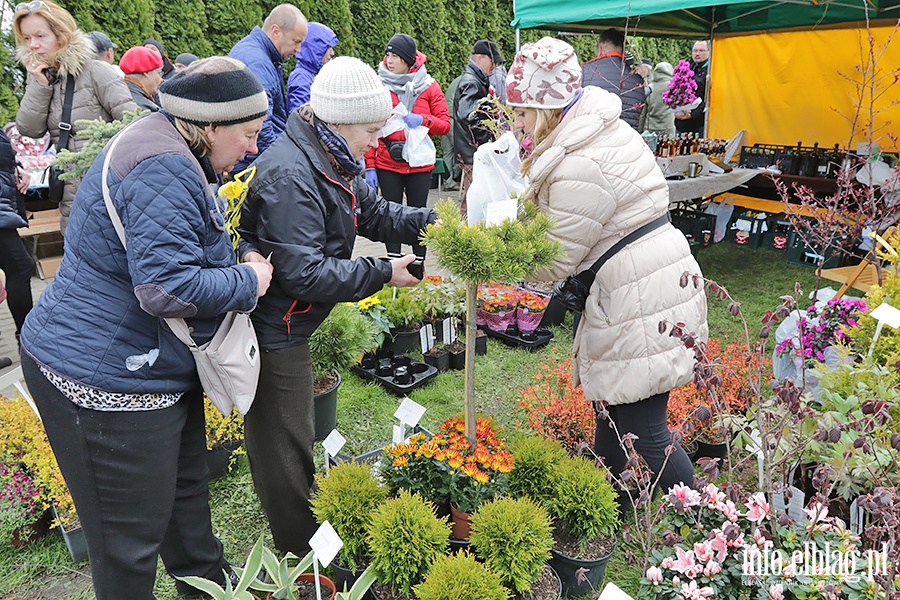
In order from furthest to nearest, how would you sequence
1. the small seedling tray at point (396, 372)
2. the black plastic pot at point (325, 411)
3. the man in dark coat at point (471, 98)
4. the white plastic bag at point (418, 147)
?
the man in dark coat at point (471, 98)
the white plastic bag at point (418, 147)
the small seedling tray at point (396, 372)
the black plastic pot at point (325, 411)

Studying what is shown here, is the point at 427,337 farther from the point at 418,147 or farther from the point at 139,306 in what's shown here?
the point at 139,306

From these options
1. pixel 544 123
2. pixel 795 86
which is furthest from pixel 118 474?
pixel 795 86

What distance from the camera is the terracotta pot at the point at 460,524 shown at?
6.98 ft

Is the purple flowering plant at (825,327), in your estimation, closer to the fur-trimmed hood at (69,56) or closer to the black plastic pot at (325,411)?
the black plastic pot at (325,411)

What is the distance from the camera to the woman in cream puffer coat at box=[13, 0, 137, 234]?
3.35 meters

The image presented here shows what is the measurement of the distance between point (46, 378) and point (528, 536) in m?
1.45

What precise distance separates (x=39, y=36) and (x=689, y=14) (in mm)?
6815

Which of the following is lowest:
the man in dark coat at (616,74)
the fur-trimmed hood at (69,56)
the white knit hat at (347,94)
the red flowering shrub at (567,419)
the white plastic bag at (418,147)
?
the red flowering shrub at (567,419)

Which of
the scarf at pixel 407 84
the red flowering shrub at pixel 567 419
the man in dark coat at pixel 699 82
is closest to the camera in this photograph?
the red flowering shrub at pixel 567 419

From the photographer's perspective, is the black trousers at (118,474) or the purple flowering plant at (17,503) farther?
the purple flowering plant at (17,503)

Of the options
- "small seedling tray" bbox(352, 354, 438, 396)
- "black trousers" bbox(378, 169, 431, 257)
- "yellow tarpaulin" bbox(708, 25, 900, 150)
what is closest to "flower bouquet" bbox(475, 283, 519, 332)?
"small seedling tray" bbox(352, 354, 438, 396)

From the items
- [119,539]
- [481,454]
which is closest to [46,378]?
[119,539]

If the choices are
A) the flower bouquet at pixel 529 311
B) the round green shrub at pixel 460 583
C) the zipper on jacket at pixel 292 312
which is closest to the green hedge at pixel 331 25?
the flower bouquet at pixel 529 311

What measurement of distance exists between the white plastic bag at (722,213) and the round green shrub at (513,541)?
20.2 ft
